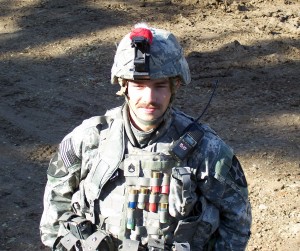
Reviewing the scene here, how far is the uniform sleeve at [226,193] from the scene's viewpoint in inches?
132

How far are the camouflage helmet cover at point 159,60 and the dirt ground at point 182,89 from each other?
287cm

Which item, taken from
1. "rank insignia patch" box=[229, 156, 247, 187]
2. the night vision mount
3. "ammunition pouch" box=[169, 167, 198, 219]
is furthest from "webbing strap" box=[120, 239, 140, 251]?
the night vision mount

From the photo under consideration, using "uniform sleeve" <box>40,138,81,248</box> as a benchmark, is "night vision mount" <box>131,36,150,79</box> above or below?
above

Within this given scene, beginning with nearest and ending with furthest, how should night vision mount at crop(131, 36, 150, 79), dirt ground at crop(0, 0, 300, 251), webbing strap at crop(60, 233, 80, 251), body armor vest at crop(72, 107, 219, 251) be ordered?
night vision mount at crop(131, 36, 150, 79) < body armor vest at crop(72, 107, 219, 251) < webbing strap at crop(60, 233, 80, 251) < dirt ground at crop(0, 0, 300, 251)

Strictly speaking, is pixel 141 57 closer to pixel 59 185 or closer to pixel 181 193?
pixel 181 193

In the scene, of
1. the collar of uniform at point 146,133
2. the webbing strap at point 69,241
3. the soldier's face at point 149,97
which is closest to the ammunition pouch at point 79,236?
the webbing strap at point 69,241

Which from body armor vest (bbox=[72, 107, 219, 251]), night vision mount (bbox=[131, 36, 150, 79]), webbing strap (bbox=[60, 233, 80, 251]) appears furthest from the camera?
webbing strap (bbox=[60, 233, 80, 251])

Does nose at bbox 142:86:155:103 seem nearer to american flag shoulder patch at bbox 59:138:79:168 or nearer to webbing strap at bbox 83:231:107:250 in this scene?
american flag shoulder patch at bbox 59:138:79:168

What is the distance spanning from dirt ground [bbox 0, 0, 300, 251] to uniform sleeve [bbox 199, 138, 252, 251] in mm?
2429

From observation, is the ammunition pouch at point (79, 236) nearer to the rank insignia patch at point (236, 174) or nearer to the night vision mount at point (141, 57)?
the rank insignia patch at point (236, 174)

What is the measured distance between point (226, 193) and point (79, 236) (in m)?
0.73

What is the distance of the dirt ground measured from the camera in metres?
6.45

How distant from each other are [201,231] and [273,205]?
303 cm

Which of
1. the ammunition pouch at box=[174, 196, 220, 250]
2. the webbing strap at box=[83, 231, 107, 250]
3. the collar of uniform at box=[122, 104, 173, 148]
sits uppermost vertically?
the collar of uniform at box=[122, 104, 173, 148]
